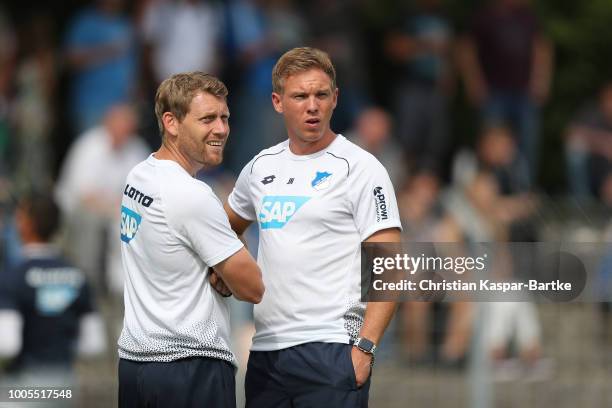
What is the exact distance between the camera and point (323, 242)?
545 centimetres

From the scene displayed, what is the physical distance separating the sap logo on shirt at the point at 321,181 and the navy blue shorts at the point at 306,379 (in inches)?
26.2

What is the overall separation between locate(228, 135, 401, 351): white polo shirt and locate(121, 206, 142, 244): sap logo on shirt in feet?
1.86

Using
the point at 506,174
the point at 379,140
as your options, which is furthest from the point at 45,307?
the point at 506,174

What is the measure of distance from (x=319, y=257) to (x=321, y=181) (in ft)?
1.06

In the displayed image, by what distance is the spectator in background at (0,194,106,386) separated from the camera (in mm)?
7508

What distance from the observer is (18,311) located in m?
7.48

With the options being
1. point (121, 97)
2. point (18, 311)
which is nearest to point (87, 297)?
point (18, 311)

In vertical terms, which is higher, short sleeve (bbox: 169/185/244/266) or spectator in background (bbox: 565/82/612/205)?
spectator in background (bbox: 565/82/612/205)

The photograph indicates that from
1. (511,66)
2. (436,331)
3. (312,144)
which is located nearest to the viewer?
(312,144)

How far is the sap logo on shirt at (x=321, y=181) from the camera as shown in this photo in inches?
216

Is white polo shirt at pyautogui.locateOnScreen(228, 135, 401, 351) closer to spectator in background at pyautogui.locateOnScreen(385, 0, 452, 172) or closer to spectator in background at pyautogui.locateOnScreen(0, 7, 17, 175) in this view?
spectator in background at pyautogui.locateOnScreen(0, 7, 17, 175)

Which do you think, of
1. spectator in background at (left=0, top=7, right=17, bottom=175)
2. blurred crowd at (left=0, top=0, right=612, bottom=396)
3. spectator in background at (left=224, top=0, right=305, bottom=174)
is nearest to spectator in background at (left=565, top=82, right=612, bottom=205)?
blurred crowd at (left=0, top=0, right=612, bottom=396)

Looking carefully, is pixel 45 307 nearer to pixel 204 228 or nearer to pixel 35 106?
pixel 204 228

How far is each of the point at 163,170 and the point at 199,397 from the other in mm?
946
